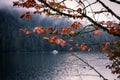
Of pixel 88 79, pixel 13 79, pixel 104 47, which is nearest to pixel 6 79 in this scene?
pixel 13 79

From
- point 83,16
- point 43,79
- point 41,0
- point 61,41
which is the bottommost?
point 43,79

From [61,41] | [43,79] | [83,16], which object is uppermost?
[83,16]

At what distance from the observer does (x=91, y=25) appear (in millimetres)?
4332

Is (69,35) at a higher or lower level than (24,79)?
higher

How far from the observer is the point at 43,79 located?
235 ft

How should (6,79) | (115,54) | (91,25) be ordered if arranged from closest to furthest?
1. (115,54)
2. (91,25)
3. (6,79)

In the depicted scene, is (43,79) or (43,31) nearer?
(43,31)

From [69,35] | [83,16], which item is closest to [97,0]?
[83,16]

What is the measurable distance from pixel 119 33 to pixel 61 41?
91 centimetres

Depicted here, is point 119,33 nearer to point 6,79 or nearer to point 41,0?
point 41,0

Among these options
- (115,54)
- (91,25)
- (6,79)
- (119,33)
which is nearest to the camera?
(119,33)

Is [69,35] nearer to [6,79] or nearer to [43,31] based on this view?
[43,31]

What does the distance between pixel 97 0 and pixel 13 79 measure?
6679cm

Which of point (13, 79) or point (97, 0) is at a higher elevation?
point (97, 0)
